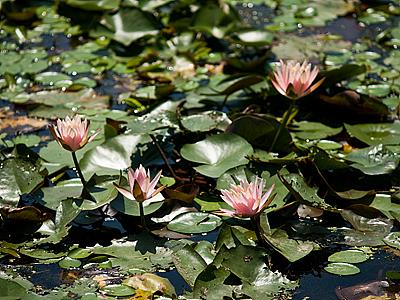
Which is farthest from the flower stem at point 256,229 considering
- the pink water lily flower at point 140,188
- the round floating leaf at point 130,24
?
the round floating leaf at point 130,24

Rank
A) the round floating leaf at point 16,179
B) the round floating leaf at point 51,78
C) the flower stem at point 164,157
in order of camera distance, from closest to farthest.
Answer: the round floating leaf at point 16,179
the flower stem at point 164,157
the round floating leaf at point 51,78

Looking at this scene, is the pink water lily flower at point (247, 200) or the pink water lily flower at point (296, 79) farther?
the pink water lily flower at point (296, 79)

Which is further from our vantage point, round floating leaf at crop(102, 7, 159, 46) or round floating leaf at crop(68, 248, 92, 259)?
round floating leaf at crop(102, 7, 159, 46)

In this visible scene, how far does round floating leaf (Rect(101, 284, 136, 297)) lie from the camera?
2049mm

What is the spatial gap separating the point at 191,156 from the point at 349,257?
0.64 meters

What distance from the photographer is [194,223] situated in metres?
2.34

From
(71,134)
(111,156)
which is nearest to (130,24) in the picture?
(111,156)

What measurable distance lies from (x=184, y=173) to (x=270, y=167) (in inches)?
13.3

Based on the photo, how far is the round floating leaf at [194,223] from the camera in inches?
91.2

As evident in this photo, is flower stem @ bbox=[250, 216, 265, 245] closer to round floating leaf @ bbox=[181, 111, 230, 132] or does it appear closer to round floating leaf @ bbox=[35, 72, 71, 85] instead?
round floating leaf @ bbox=[181, 111, 230, 132]

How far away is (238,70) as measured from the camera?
11.6ft

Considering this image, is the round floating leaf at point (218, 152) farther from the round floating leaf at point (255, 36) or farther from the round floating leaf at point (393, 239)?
the round floating leaf at point (255, 36)

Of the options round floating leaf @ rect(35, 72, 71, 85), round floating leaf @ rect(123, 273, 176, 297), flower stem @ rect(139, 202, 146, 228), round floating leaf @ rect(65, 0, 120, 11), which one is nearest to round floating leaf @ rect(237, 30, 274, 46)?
round floating leaf @ rect(65, 0, 120, 11)

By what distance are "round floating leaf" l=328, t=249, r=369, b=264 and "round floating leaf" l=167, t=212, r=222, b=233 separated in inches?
14.0
